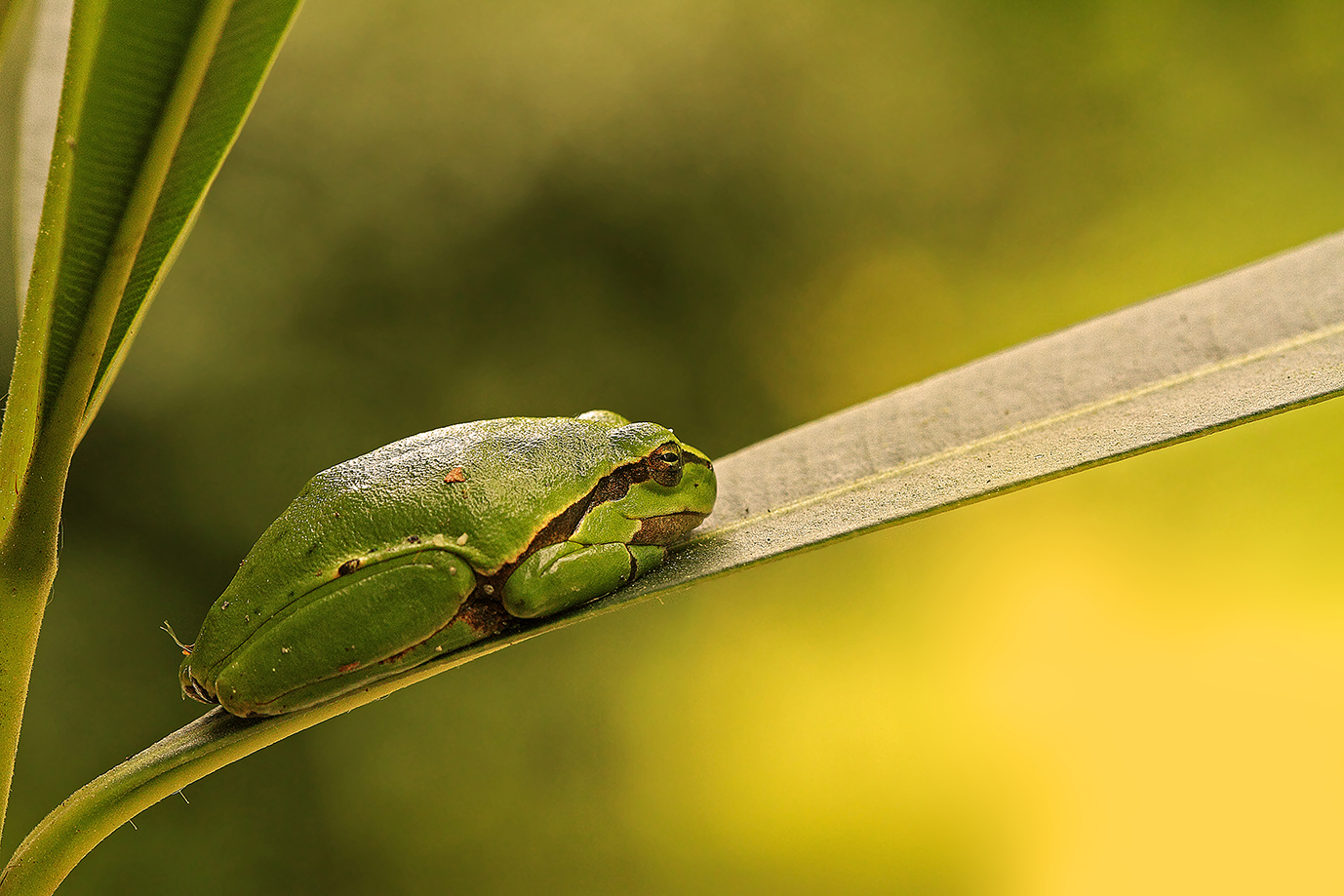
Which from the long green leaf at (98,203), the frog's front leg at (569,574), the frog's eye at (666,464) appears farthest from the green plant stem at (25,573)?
the frog's eye at (666,464)

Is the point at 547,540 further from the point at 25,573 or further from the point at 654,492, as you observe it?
the point at 25,573

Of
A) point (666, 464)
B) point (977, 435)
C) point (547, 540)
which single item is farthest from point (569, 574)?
point (977, 435)

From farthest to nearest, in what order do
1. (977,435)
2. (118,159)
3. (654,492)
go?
(654,492) < (977,435) < (118,159)

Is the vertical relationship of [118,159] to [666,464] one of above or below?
above

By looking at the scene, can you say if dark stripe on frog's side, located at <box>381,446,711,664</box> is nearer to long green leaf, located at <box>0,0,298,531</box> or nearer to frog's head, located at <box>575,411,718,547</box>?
frog's head, located at <box>575,411,718,547</box>

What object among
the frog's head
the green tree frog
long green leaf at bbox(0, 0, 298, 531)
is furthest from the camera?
the frog's head

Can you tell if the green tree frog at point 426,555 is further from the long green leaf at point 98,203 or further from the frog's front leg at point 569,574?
the long green leaf at point 98,203

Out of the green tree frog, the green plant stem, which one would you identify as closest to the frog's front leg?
the green tree frog
